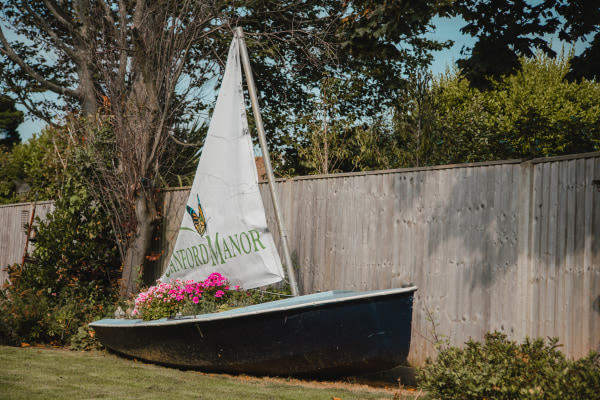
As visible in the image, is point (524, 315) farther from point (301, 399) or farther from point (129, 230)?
point (129, 230)

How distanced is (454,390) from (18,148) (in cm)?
3048

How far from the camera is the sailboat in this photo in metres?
5.39

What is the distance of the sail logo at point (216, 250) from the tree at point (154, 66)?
2363 mm

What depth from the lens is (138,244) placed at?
9.87m

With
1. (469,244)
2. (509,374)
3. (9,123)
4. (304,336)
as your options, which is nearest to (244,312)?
(304,336)

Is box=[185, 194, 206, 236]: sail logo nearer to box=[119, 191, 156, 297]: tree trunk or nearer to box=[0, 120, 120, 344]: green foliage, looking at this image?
box=[119, 191, 156, 297]: tree trunk

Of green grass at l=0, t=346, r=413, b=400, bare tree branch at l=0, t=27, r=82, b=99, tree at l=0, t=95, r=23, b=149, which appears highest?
tree at l=0, t=95, r=23, b=149

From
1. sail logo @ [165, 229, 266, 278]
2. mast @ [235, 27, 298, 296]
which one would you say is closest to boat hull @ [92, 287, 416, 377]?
mast @ [235, 27, 298, 296]

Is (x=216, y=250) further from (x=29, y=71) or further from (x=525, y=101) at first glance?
(x=525, y=101)

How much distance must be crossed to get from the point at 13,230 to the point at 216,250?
889 cm

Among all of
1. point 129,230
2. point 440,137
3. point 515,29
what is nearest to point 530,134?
point 440,137

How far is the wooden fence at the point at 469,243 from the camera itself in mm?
5152

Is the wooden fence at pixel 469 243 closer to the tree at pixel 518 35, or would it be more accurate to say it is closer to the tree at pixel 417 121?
the tree at pixel 518 35

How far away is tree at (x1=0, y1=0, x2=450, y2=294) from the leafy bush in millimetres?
3366
